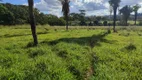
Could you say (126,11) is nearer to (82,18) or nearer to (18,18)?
(82,18)

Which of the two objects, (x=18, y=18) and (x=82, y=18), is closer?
(x=18, y=18)

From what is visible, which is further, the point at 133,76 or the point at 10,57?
the point at 10,57

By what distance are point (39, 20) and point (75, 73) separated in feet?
227

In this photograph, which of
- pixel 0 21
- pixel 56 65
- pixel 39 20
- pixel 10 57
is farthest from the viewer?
pixel 39 20

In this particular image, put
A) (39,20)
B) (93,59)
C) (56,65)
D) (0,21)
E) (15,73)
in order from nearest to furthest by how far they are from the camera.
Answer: (15,73), (56,65), (93,59), (0,21), (39,20)

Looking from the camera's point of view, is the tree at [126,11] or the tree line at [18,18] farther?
the tree at [126,11]

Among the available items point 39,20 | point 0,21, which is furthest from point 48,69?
point 39,20

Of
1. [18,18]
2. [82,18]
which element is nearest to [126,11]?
[82,18]

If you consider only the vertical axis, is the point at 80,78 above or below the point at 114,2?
below

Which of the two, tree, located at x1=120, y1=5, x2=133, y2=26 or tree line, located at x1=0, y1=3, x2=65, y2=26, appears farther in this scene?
tree, located at x1=120, y1=5, x2=133, y2=26

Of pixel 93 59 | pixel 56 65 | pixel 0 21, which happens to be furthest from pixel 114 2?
pixel 56 65

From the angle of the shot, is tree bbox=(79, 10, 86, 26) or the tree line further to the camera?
tree bbox=(79, 10, 86, 26)

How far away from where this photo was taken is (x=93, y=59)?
15.6 metres

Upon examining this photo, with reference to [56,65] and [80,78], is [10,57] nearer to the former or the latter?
[56,65]
